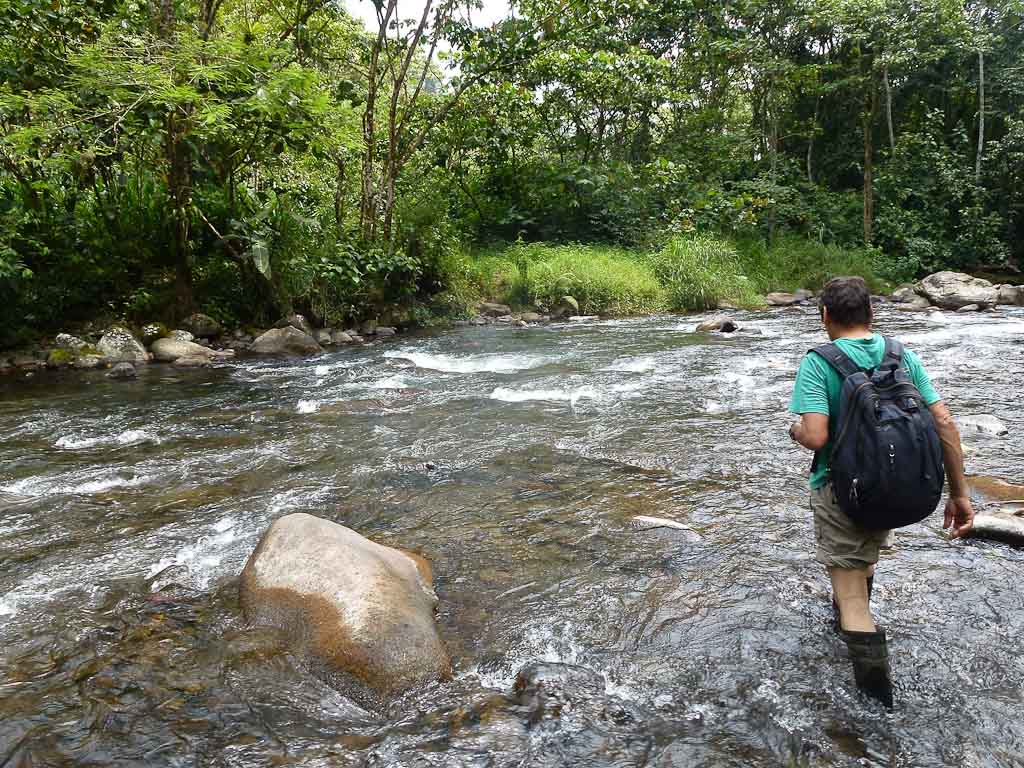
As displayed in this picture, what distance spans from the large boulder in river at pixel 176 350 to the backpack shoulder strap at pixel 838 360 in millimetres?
9902

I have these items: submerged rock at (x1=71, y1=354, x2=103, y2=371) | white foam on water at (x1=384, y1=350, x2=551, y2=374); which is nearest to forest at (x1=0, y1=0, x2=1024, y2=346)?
submerged rock at (x1=71, y1=354, x2=103, y2=371)

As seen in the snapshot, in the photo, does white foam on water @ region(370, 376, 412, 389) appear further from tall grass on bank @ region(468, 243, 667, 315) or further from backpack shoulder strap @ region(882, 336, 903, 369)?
tall grass on bank @ region(468, 243, 667, 315)

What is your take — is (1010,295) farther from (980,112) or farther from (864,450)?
(864,450)

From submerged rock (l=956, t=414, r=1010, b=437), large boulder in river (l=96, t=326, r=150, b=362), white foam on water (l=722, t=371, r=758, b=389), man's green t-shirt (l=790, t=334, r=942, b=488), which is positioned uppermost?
man's green t-shirt (l=790, t=334, r=942, b=488)

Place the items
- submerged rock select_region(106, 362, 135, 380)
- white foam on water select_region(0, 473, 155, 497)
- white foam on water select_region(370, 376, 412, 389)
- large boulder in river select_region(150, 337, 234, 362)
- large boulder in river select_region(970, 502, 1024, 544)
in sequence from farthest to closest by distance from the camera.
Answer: large boulder in river select_region(150, 337, 234, 362)
submerged rock select_region(106, 362, 135, 380)
white foam on water select_region(370, 376, 412, 389)
white foam on water select_region(0, 473, 155, 497)
large boulder in river select_region(970, 502, 1024, 544)

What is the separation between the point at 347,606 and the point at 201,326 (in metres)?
10.1

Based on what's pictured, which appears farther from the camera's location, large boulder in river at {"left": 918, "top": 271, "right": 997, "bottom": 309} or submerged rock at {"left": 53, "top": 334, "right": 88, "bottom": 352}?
large boulder in river at {"left": 918, "top": 271, "right": 997, "bottom": 309}

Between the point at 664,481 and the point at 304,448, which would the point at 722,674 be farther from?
the point at 304,448

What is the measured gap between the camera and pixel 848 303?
2.54 m

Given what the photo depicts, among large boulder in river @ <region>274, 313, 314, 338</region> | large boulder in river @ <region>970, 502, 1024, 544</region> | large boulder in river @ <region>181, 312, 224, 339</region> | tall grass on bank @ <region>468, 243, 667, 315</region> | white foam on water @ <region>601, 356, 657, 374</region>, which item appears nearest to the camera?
large boulder in river @ <region>970, 502, 1024, 544</region>

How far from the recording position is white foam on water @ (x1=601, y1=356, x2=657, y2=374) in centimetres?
887

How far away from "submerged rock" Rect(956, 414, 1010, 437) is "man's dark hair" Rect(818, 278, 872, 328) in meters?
3.95

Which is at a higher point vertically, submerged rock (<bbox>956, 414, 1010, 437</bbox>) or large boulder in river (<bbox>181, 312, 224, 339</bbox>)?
large boulder in river (<bbox>181, 312, 224, 339</bbox>)

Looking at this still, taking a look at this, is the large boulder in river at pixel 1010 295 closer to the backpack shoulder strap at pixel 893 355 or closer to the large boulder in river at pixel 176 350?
the backpack shoulder strap at pixel 893 355
